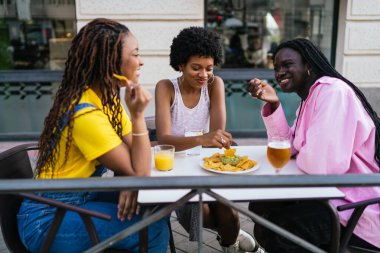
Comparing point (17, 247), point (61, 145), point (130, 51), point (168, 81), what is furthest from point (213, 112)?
point (17, 247)

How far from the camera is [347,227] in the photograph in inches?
75.7

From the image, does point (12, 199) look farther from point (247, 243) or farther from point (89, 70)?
point (247, 243)

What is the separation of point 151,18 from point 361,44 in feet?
9.64

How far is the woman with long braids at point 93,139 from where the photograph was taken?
1774 millimetres

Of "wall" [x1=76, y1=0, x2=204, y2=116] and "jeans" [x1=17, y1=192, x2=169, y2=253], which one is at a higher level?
"wall" [x1=76, y1=0, x2=204, y2=116]

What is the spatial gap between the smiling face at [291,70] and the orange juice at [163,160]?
798 mm

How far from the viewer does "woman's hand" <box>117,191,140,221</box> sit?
1836 millimetres

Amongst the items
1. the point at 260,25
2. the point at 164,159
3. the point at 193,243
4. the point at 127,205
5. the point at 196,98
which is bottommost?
the point at 193,243

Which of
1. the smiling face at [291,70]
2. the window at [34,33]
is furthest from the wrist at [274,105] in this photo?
the window at [34,33]

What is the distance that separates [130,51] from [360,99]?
1.20 meters

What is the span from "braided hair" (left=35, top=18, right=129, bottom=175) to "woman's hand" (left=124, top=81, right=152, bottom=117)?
242 millimetres

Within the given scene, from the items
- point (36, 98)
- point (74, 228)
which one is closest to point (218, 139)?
point (74, 228)

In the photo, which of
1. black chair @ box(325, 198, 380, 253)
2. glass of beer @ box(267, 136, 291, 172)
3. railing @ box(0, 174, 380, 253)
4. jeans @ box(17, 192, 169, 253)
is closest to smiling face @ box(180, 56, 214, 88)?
glass of beer @ box(267, 136, 291, 172)

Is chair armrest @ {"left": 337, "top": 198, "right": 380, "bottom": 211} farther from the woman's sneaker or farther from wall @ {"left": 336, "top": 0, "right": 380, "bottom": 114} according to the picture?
wall @ {"left": 336, "top": 0, "right": 380, "bottom": 114}
